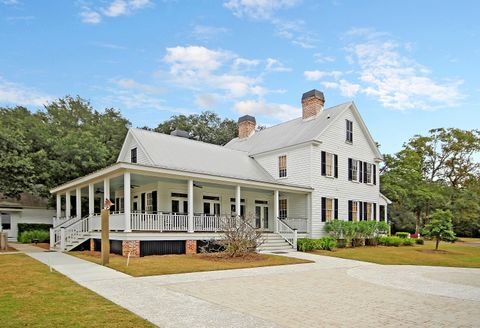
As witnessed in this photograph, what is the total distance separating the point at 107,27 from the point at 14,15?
126 inches

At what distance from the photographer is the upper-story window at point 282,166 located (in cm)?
2594

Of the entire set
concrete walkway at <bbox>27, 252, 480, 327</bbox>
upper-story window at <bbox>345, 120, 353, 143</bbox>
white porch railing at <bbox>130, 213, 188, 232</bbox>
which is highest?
upper-story window at <bbox>345, 120, 353, 143</bbox>

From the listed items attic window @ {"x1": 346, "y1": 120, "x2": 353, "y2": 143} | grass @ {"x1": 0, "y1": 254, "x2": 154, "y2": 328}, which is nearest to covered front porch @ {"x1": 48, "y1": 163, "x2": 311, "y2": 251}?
attic window @ {"x1": 346, "y1": 120, "x2": 353, "y2": 143}

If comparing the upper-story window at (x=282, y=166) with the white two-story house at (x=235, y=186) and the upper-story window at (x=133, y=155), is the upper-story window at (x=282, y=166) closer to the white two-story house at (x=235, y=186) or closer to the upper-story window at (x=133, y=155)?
the white two-story house at (x=235, y=186)

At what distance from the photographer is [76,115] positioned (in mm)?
42344

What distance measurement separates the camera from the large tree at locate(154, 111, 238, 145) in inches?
1742

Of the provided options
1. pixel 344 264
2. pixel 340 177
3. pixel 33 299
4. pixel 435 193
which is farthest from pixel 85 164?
pixel 435 193

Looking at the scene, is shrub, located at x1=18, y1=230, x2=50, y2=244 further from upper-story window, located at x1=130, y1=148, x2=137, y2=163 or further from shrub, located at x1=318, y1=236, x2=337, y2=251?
shrub, located at x1=318, y1=236, x2=337, y2=251

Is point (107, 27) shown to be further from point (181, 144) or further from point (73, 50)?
point (181, 144)

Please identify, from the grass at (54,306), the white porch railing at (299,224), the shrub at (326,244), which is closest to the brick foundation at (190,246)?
the shrub at (326,244)

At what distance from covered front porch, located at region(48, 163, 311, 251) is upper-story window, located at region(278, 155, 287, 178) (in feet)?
4.08

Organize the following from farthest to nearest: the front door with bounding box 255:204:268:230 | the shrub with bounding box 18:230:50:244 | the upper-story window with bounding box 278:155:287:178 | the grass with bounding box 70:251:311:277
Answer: the shrub with bounding box 18:230:50:244, the upper-story window with bounding box 278:155:287:178, the front door with bounding box 255:204:268:230, the grass with bounding box 70:251:311:277

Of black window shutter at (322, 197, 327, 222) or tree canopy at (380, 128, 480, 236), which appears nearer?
black window shutter at (322, 197, 327, 222)

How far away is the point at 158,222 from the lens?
1778cm
